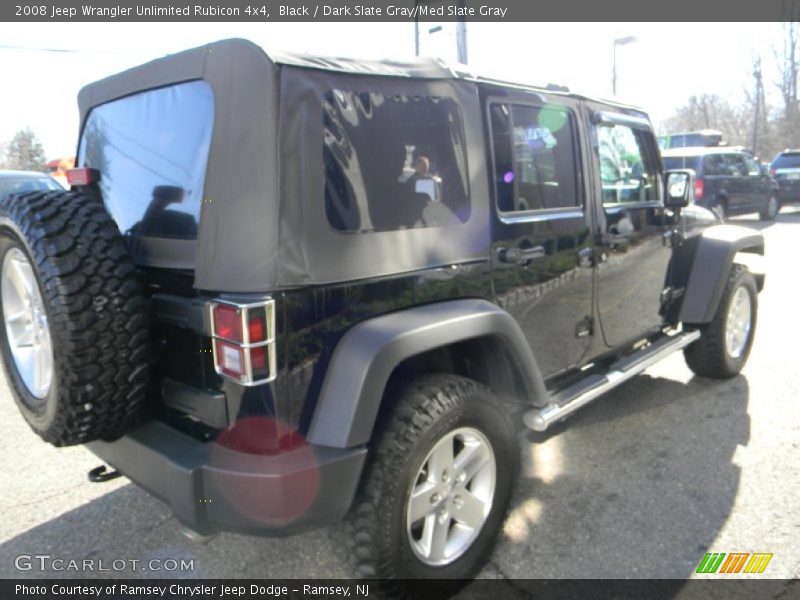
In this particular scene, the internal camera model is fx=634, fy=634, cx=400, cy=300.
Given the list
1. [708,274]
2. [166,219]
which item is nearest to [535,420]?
[166,219]

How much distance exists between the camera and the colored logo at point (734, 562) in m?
2.56

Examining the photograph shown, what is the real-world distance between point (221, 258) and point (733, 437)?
10.4 ft

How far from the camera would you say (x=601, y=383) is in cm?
329

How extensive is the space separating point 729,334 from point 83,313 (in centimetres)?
419

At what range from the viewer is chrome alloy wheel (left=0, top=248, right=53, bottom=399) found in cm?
233

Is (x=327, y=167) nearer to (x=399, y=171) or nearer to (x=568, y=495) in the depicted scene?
(x=399, y=171)

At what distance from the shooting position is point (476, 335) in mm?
2402

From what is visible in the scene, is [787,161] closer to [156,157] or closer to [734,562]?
[734,562]

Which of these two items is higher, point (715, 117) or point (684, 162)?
point (715, 117)

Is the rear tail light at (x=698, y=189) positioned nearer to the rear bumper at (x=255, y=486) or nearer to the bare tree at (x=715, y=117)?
the rear bumper at (x=255, y=486)

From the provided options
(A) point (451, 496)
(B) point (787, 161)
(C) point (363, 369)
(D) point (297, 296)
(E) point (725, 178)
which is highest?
(B) point (787, 161)

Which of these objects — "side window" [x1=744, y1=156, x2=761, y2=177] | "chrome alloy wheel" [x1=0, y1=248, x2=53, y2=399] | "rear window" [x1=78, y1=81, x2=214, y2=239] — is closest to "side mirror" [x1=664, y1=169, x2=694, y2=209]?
"rear window" [x1=78, y1=81, x2=214, y2=239]
